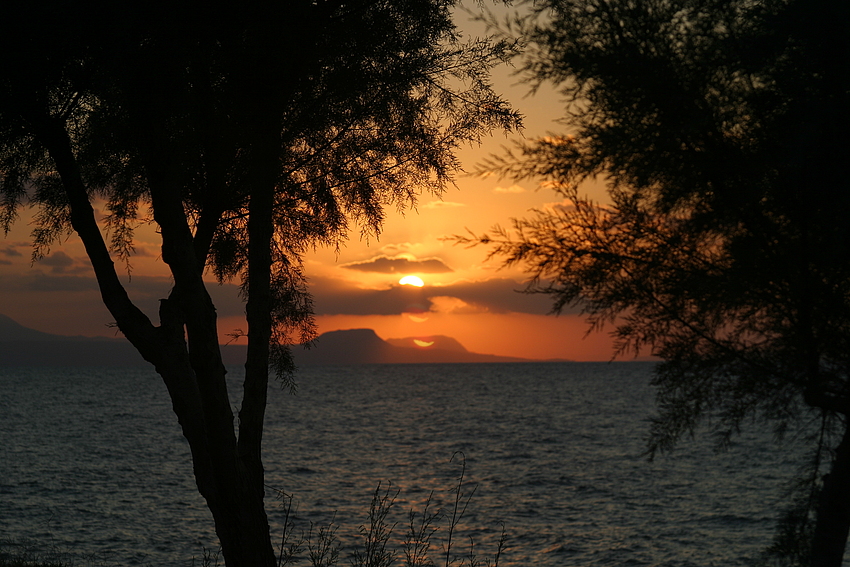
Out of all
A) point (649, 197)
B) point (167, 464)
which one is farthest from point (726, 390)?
point (167, 464)

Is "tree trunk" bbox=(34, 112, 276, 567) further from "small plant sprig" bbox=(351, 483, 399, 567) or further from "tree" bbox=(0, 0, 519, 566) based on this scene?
"small plant sprig" bbox=(351, 483, 399, 567)

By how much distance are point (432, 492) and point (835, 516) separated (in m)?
4.69

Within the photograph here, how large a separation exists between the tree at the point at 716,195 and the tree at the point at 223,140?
1.68 metres

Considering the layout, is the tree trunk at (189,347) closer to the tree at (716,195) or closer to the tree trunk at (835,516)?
the tree at (716,195)

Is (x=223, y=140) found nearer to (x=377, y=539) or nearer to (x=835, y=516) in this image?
(x=377, y=539)

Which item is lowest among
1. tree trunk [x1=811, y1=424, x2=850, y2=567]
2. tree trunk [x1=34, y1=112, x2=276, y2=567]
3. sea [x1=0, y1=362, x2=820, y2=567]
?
sea [x1=0, y1=362, x2=820, y2=567]

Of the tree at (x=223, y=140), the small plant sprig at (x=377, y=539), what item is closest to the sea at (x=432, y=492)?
the small plant sprig at (x=377, y=539)

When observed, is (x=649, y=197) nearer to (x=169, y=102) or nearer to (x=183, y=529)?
(x=169, y=102)

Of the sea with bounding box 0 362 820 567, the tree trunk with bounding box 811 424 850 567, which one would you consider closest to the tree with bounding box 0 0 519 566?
the sea with bounding box 0 362 820 567

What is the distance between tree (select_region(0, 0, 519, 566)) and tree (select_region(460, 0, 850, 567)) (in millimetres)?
1682

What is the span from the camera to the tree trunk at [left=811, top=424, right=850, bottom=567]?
25.4ft

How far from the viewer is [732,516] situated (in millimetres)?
27891

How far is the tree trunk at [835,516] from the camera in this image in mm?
7746

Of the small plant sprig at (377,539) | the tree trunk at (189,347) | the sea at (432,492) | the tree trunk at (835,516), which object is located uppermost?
the tree trunk at (189,347)
